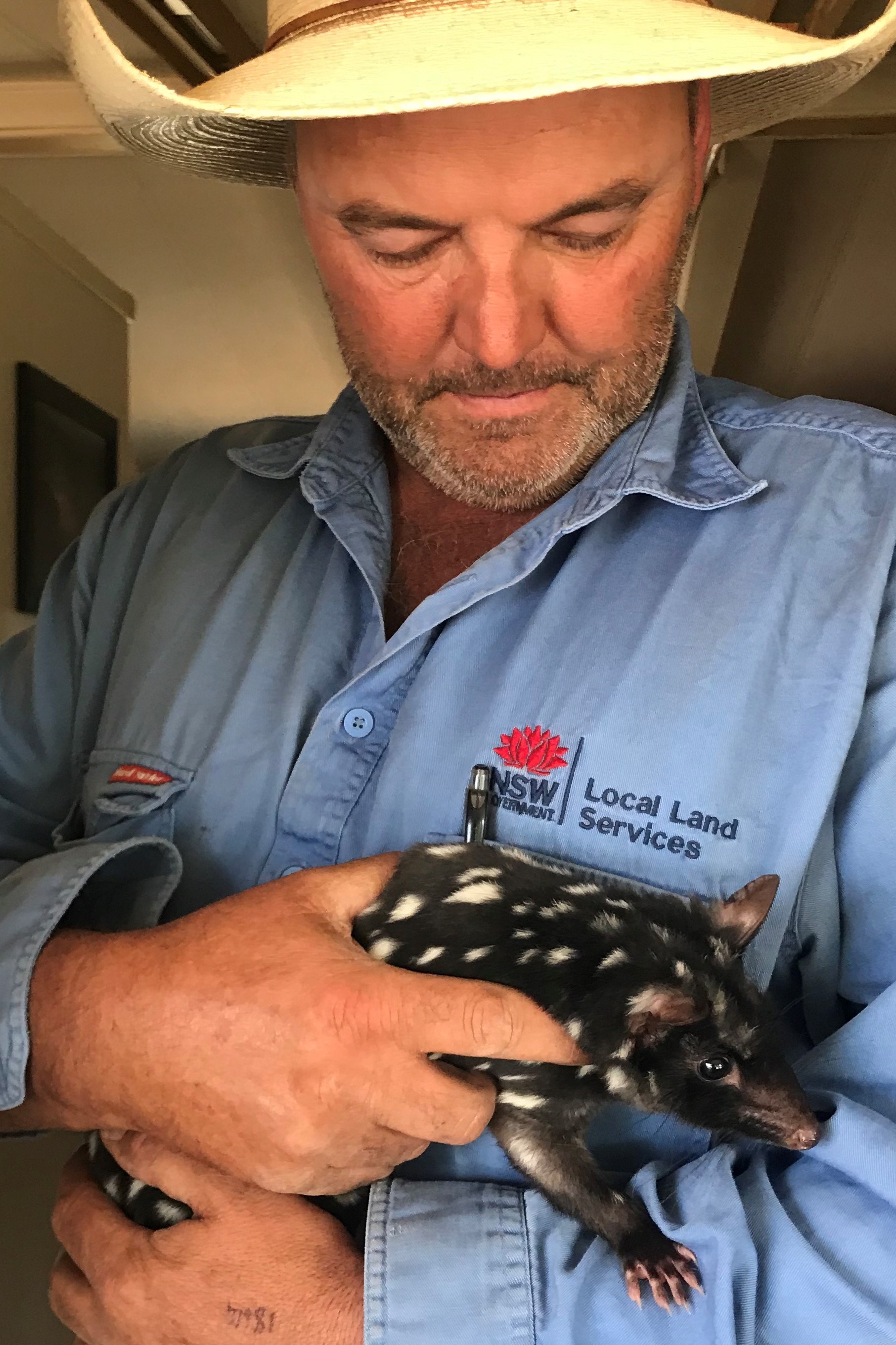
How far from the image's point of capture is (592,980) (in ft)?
3.25

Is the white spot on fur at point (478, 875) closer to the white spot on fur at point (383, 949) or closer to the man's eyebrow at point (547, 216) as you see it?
the white spot on fur at point (383, 949)

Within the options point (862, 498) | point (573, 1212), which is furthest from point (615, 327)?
point (573, 1212)

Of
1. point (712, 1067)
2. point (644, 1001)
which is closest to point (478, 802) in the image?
point (644, 1001)

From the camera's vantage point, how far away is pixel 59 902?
1.10m

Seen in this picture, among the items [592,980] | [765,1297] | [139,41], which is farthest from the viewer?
[139,41]

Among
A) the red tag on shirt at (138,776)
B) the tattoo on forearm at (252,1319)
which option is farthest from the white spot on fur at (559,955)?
the red tag on shirt at (138,776)

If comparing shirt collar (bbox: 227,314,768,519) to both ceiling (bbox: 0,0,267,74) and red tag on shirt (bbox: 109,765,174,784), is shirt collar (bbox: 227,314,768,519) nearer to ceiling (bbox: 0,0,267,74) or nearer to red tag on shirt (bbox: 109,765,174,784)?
red tag on shirt (bbox: 109,765,174,784)

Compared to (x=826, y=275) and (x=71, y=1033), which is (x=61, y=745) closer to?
(x=71, y=1033)

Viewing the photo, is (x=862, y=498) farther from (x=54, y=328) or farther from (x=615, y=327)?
(x=54, y=328)

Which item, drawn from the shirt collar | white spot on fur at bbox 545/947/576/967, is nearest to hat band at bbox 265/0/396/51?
the shirt collar

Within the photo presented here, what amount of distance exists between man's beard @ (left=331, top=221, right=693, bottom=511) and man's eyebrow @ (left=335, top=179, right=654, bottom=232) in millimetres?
131

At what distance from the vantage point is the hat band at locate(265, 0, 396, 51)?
101cm

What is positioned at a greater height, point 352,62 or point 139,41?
point 139,41

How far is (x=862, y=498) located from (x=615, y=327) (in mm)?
367
